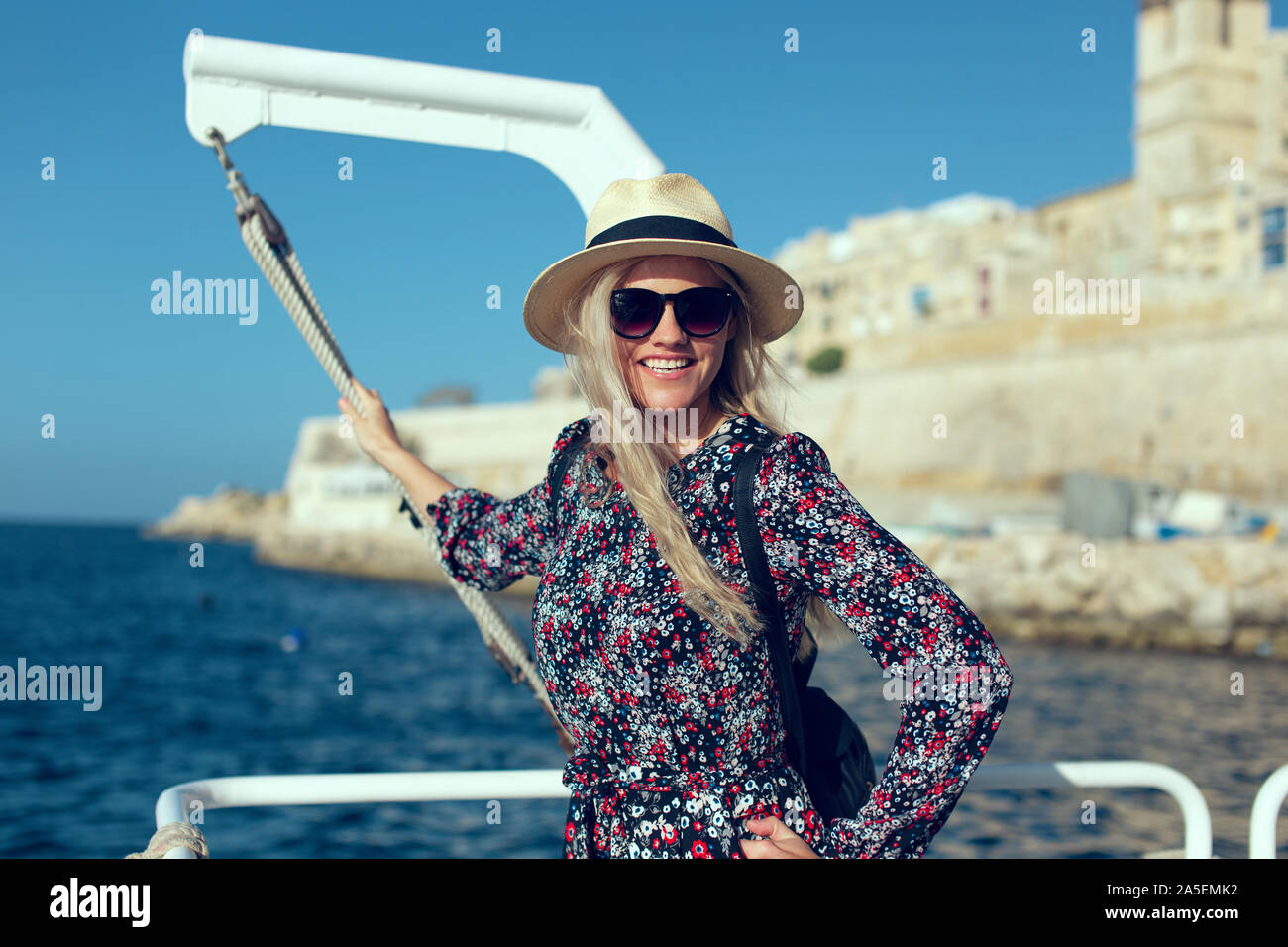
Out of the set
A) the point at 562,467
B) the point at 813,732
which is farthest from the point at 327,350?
the point at 813,732

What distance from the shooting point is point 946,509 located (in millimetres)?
29500

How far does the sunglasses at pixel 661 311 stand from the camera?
5.24 ft

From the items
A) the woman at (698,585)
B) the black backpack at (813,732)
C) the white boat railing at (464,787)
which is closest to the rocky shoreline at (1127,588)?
the white boat railing at (464,787)

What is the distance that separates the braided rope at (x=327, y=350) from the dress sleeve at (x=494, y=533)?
3.8 inches

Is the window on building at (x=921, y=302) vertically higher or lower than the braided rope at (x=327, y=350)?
higher

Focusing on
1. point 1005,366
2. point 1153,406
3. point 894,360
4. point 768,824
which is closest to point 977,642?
point 768,824

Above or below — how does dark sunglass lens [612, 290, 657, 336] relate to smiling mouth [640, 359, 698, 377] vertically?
above

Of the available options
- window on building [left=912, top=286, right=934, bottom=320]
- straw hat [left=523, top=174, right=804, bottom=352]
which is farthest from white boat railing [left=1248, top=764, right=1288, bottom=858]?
window on building [left=912, top=286, right=934, bottom=320]

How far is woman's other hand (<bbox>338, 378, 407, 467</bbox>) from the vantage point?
2.17 metres

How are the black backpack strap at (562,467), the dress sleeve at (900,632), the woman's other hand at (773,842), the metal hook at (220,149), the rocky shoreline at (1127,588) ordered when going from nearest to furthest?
1. the dress sleeve at (900,632)
2. the woman's other hand at (773,842)
3. the black backpack strap at (562,467)
4. the metal hook at (220,149)
5. the rocky shoreline at (1127,588)

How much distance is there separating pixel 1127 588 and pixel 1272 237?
1903cm

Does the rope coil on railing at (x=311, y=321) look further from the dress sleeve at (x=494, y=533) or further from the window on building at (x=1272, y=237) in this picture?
the window on building at (x=1272, y=237)

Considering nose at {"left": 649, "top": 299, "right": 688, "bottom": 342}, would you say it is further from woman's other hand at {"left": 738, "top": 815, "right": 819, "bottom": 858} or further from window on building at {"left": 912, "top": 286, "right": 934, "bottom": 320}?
window on building at {"left": 912, "top": 286, "right": 934, "bottom": 320}
